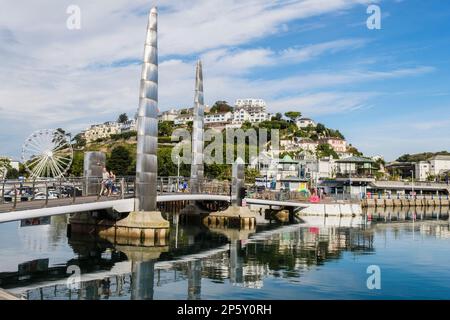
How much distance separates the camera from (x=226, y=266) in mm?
32094

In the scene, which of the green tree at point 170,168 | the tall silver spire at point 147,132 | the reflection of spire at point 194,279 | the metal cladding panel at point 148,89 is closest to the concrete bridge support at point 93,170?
the tall silver spire at point 147,132

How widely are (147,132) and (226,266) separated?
43.4ft

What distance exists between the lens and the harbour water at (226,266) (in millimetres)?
24281

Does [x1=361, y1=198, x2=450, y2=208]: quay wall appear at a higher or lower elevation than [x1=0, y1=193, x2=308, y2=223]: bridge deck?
lower

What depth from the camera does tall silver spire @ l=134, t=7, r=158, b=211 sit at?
39.7 meters

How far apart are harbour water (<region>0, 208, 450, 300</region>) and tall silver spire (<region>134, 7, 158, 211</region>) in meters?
4.21

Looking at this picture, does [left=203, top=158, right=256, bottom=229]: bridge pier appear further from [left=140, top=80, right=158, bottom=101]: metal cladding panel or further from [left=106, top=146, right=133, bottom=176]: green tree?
[left=106, top=146, right=133, bottom=176]: green tree

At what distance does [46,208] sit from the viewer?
97.0ft

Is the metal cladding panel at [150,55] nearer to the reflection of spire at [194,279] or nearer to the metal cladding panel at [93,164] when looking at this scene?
the metal cladding panel at [93,164]

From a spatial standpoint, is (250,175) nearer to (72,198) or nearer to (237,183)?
(237,183)

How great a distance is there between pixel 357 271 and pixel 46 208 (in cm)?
1866

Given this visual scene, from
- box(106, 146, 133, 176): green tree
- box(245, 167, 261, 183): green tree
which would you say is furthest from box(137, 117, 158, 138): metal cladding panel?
box(106, 146, 133, 176): green tree

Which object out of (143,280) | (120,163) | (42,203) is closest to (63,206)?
(42,203)
